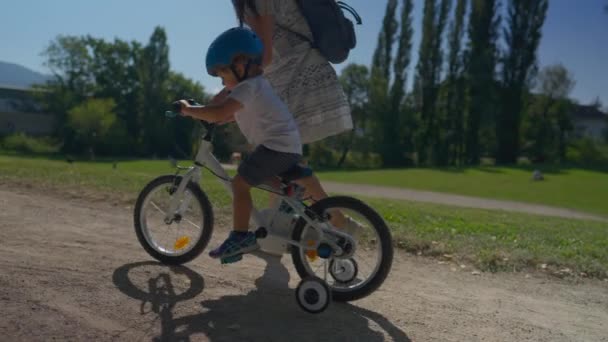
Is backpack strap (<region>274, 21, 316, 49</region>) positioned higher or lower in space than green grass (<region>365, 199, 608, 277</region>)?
higher

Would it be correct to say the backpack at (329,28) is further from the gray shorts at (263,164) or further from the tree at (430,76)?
the tree at (430,76)

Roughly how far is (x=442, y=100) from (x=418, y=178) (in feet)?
64.6

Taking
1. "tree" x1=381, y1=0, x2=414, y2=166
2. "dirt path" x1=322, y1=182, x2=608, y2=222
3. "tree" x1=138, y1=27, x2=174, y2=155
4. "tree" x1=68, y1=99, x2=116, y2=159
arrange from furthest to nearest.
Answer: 1. "tree" x1=138, y1=27, x2=174, y2=155
2. "tree" x1=68, y1=99, x2=116, y2=159
3. "tree" x1=381, y1=0, x2=414, y2=166
4. "dirt path" x1=322, y1=182, x2=608, y2=222

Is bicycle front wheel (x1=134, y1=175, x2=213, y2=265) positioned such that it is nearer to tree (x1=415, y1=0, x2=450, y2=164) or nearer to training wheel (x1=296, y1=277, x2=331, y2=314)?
training wheel (x1=296, y1=277, x2=331, y2=314)

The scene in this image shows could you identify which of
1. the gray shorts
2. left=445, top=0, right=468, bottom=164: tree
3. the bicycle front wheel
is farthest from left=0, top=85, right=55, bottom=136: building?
the gray shorts

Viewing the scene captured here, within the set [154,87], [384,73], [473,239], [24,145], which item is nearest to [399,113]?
[384,73]

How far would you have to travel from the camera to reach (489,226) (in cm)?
694

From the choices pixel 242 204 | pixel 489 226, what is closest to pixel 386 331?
pixel 242 204

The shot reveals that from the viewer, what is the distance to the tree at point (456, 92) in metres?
44.8

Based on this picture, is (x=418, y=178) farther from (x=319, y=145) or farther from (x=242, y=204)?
(x=242, y=204)

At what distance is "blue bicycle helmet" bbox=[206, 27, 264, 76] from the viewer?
3139mm

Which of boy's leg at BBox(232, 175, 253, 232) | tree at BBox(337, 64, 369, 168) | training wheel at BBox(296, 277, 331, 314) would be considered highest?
tree at BBox(337, 64, 369, 168)

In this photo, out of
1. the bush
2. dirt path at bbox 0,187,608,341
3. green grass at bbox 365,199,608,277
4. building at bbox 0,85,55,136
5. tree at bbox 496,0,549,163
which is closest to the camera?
dirt path at bbox 0,187,608,341

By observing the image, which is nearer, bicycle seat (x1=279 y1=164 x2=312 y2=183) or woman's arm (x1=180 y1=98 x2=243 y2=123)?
woman's arm (x1=180 y1=98 x2=243 y2=123)
